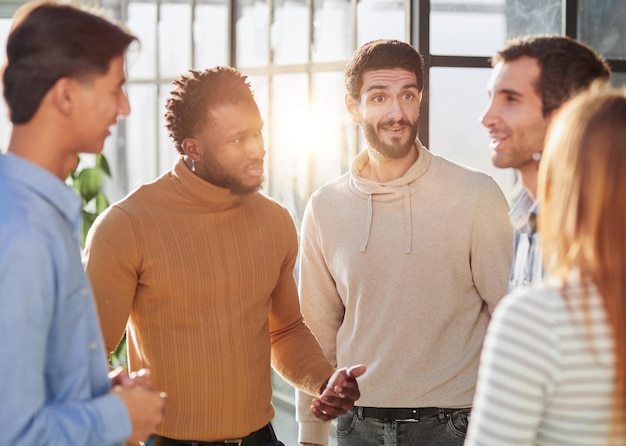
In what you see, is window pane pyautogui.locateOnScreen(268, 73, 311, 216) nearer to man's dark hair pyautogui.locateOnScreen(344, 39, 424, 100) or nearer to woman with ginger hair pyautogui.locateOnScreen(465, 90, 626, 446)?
man's dark hair pyautogui.locateOnScreen(344, 39, 424, 100)

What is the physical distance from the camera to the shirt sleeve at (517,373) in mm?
1208

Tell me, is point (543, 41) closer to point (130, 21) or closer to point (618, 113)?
point (618, 113)

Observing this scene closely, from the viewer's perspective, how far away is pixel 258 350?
2.38 meters

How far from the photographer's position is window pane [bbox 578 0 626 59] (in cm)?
441

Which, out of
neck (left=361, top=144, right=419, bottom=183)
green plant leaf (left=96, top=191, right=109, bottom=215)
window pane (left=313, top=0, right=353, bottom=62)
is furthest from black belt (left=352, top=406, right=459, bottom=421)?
green plant leaf (left=96, top=191, right=109, bottom=215)

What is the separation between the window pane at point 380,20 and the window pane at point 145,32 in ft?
10.9

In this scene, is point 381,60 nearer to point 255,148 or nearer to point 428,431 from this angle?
point 255,148

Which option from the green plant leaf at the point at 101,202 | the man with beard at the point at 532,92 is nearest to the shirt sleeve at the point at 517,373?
the man with beard at the point at 532,92

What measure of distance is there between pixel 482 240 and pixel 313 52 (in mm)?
2569

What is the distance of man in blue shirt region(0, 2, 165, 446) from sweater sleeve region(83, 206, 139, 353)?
580mm

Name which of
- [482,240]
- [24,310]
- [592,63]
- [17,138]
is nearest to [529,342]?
[24,310]

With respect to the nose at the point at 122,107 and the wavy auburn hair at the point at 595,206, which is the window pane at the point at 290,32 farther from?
the wavy auburn hair at the point at 595,206

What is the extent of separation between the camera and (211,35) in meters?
6.32

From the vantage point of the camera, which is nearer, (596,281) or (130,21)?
(596,281)
